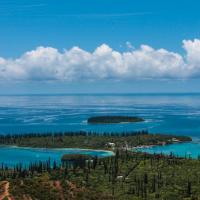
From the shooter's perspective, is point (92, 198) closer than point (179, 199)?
Yes

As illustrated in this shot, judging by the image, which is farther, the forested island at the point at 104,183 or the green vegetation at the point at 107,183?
the green vegetation at the point at 107,183

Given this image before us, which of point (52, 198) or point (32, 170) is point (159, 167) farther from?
point (52, 198)

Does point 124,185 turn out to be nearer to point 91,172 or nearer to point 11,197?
point 91,172

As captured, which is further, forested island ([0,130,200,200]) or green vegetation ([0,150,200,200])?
green vegetation ([0,150,200,200])

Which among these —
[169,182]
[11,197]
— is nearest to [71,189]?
[11,197]

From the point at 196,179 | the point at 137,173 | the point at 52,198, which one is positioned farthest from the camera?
the point at 137,173

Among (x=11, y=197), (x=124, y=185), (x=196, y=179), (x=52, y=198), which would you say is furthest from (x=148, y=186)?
(x=11, y=197)

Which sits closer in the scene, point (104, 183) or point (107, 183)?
point (104, 183)

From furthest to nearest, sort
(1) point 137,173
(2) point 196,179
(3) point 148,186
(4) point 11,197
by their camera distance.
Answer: (1) point 137,173 → (2) point 196,179 → (3) point 148,186 → (4) point 11,197

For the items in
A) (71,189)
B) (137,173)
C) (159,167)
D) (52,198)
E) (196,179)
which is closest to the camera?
(52,198)
